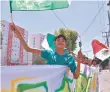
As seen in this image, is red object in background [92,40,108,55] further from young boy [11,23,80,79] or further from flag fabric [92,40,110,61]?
young boy [11,23,80,79]

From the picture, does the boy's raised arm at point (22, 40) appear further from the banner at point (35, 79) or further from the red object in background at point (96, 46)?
the red object in background at point (96, 46)

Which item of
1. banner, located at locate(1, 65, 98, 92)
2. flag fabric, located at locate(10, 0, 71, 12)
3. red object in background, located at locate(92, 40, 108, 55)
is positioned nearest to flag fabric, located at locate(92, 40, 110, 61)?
red object in background, located at locate(92, 40, 108, 55)

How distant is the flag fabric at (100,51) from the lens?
10227 millimetres

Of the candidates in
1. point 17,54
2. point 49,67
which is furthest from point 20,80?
point 17,54

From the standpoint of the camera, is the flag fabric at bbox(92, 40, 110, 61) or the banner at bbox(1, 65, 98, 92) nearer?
the banner at bbox(1, 65, 98, 92)

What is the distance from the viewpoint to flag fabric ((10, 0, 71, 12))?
4.33 metres

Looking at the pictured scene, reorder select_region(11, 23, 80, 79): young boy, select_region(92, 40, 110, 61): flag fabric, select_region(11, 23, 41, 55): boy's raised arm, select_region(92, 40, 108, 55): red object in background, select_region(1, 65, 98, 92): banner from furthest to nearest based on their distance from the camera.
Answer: select_region(92, 40, 108, 55): red object in background → select_region(92, 40, 110, 61): flag fabric → select_region(11, 23, 80, 79): young boy → select_region(11, 23, 41, 55): boy's raised arm → select_region(1, 65, 98, 92): banner

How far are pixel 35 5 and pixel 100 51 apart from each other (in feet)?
20.9

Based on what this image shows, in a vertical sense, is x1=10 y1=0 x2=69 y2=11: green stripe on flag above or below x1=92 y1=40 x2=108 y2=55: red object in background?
above

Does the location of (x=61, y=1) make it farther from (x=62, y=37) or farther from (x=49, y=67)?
(x=49, y=67)

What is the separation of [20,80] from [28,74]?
119 millimetres

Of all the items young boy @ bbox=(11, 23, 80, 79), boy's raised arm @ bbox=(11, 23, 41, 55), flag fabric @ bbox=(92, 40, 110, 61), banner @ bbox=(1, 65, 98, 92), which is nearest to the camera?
banner @ bbox=(1, 65, 98, 92)

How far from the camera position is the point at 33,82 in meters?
3.63

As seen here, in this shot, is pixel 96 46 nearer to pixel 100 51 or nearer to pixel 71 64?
pixel 100 51
